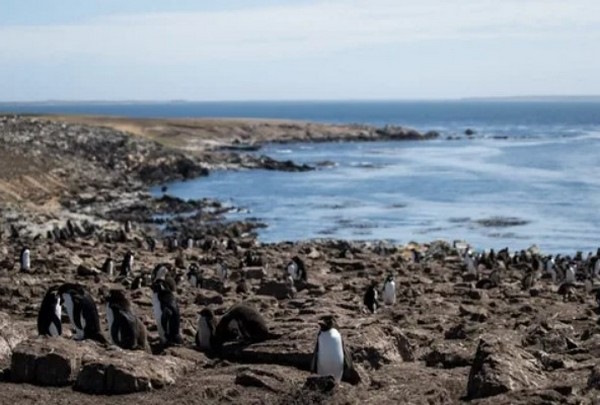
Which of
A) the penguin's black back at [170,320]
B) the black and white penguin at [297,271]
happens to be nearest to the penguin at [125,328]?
the penguin's black back at [170,320]

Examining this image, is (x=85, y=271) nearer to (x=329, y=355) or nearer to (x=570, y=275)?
(x=329, y=355)

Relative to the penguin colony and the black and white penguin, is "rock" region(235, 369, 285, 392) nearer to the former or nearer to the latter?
the penguin colony

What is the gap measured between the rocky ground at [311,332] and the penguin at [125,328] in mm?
471

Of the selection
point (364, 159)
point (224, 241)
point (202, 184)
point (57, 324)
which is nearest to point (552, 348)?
point (57, 324)

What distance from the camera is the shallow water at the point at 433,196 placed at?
49.5 metres

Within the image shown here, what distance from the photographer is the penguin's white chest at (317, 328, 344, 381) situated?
465 inches

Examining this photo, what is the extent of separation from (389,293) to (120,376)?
12.3 metres

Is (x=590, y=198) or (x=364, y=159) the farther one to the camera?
(x=364, y=159)

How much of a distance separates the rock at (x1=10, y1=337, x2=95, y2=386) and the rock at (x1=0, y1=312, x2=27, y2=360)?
3.39 feet

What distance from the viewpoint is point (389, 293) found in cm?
2320

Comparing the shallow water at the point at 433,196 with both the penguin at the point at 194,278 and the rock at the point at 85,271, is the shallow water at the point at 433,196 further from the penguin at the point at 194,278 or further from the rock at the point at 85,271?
the rock at the point at 85,271

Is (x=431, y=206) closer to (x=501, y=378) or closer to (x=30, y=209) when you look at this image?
(x=30, y=209)

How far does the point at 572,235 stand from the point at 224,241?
699 inches

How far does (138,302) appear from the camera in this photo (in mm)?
19266
